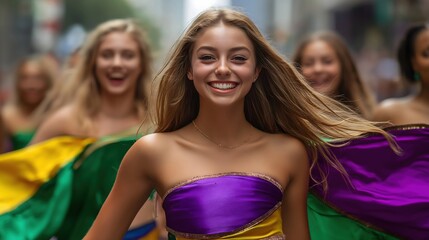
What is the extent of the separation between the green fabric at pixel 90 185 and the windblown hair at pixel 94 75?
0.75 meters

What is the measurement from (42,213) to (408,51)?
276 centimetres

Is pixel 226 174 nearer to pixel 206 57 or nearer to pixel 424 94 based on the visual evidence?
pixel 206 57

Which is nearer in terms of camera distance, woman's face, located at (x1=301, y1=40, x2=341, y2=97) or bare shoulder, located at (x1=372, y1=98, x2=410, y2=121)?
bare shoulder, located at (x1=372, y1=98, x2=410, y2=121)

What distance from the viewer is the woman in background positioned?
629cm

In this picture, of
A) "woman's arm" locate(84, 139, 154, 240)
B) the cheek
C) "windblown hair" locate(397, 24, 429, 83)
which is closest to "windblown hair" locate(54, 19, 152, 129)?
the cheek

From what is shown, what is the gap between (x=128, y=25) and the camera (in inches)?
277

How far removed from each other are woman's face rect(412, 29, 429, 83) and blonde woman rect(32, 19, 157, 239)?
189cm

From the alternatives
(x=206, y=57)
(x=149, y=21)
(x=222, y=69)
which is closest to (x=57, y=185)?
(x=206, y=57)

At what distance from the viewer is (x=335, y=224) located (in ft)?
16.5

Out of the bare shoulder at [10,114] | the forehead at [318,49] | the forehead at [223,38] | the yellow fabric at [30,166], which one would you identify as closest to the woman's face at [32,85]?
the bare shoulder at [10,114]

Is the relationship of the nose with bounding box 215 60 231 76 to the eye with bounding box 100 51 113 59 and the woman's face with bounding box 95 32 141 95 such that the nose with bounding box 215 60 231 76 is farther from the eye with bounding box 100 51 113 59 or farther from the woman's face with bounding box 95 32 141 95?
the eye with bounding box 100 51 113 59

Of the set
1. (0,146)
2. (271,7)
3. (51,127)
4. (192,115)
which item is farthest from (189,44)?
(271,7)

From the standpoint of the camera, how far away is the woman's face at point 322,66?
712 cm

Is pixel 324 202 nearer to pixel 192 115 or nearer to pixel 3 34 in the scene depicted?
pixel 192 115
